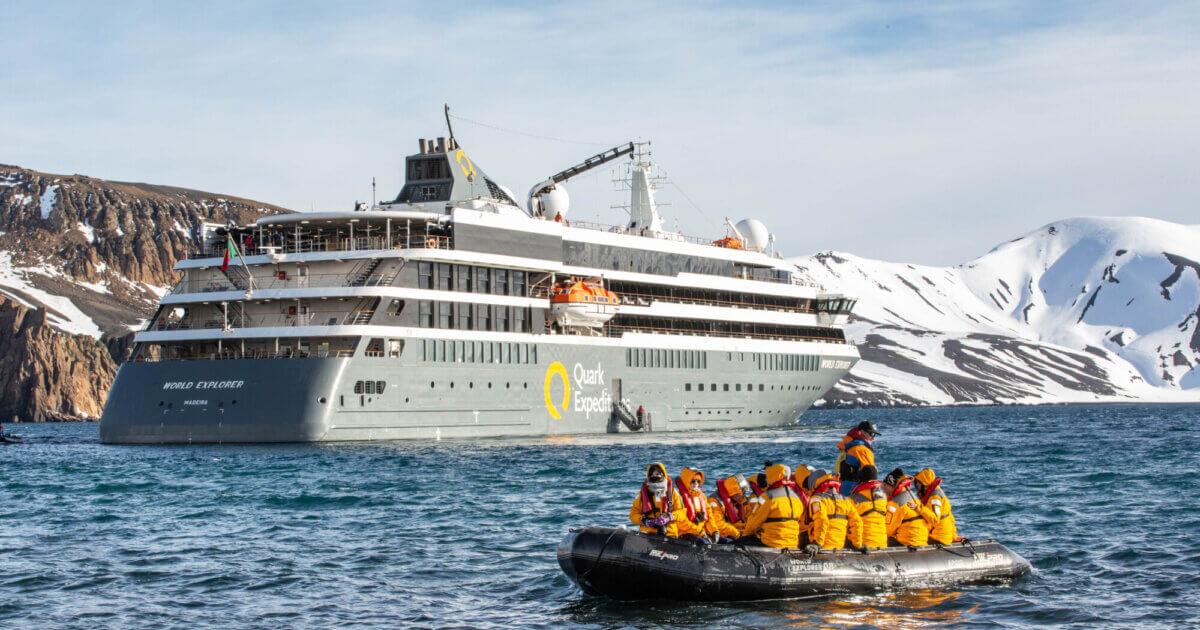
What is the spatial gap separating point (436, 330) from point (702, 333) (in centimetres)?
1872

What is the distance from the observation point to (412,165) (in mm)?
59406

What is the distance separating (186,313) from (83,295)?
6256 inches

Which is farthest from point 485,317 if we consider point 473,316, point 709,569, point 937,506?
point 709,569

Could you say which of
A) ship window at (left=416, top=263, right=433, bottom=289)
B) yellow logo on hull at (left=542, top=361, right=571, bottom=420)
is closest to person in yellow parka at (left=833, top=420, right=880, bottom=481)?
ship window at (left=416, top=263, right=433, bottom=289)

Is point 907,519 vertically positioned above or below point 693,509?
below

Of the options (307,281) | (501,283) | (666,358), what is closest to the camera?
(307,281)

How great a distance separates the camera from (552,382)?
56.2 meters

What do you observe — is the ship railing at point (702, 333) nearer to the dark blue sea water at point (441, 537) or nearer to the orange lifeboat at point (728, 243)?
the orange lifeboat at point (728, 243)

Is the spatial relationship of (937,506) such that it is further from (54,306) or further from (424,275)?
(54,306)

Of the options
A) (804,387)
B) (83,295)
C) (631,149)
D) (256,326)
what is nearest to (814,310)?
(804,387)

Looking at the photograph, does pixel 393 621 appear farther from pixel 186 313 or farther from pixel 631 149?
pixel 631 149

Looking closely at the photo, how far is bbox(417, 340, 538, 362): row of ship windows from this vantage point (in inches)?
1998

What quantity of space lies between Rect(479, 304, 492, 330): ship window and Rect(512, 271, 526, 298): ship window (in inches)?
79.5

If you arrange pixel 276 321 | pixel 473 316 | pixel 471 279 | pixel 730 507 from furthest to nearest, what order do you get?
pixel 471 279 → pixel 473 316 → pixel 276 321 → pixel 730 507
